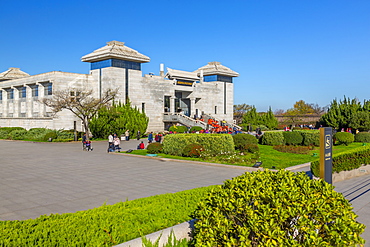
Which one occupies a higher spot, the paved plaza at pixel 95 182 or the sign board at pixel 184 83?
the sign board at pixel 184 83

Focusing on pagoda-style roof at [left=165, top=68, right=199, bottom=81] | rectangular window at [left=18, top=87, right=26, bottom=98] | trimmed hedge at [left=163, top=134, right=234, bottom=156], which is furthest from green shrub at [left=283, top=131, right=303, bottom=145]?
rectangular window at [left=18, top=87, right=26, bottom=98]

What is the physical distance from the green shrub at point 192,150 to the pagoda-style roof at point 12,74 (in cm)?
4939

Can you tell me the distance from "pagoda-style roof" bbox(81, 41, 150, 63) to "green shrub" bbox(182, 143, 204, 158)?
27773mm

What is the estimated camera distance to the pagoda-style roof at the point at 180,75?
2229 inches

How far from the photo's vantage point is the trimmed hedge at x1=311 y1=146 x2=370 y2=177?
13491 millimetres

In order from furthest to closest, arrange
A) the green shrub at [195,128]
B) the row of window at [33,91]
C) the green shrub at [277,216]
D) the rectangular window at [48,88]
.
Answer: the green shrub at [195,128] → the row of window at [33,91] → the rectangular window at [48,88] → the green shrub at [277,216]

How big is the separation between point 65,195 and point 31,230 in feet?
21.4

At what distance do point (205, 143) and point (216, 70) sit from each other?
146 feet

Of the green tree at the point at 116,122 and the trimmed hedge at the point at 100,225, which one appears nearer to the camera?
the trimmed hedge at the point at 100,225

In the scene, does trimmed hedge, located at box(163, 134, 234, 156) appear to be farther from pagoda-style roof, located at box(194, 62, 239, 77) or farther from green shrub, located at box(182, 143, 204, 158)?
pagoda-style roof, located at box(194, 62, 239, 77)

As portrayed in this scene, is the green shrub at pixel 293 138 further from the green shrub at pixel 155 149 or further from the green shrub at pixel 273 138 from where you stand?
the green shrub at pixel 155 149

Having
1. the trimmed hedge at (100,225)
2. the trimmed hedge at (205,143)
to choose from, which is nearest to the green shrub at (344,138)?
the trimmed hedge at (205,143)

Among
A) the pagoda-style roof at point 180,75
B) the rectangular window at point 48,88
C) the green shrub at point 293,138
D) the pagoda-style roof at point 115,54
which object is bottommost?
the green shrub at point 293,138

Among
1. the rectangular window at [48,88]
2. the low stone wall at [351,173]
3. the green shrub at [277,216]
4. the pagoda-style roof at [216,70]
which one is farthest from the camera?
the pagoda-style roof at [216,70]
